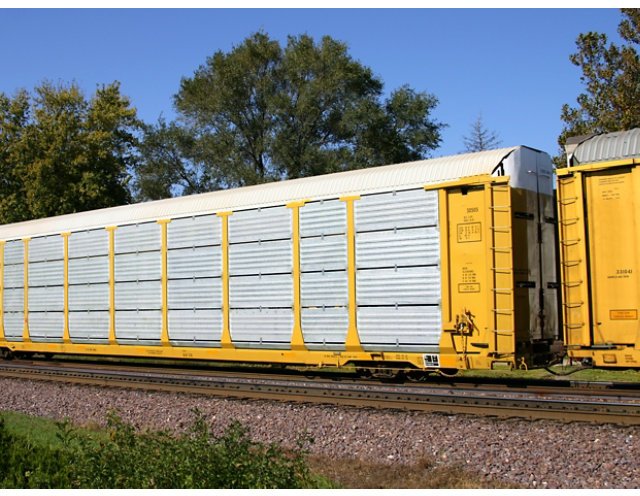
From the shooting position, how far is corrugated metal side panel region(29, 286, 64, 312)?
16.9 metres

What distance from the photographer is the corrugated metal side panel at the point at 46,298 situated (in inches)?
666

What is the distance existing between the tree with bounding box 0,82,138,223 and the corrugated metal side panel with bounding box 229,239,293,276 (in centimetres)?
1799

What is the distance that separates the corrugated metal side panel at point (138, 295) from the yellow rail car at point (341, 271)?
0.04 meters

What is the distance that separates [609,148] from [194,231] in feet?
27.5

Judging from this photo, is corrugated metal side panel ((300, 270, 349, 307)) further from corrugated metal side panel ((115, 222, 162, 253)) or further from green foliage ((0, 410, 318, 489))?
green foliage ((0, 410, 318, 489))

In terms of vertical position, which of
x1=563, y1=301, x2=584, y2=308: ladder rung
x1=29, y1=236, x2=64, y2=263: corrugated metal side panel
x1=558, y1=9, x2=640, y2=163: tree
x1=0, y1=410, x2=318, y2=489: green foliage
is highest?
x1=558, y1=9, x2=640, y2=163: tree

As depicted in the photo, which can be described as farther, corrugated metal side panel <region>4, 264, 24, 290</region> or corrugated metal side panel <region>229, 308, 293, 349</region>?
corrugated metal side panel <region>4, 264, 24, 290</region>

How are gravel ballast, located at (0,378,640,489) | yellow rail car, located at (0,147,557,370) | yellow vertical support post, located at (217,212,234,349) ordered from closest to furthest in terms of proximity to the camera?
1. gravel ballast, located at (0,378,640,489)
2. yellow rail car, located at (0,147,557,370)
3. yellow vertical support post, located at (217,212,234,349)

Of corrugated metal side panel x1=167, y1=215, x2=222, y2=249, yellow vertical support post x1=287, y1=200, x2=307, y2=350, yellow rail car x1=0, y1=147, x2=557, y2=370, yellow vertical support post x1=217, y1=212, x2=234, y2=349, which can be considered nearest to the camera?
yellow rail car x1=0, y1=147, x2=557, y2=370

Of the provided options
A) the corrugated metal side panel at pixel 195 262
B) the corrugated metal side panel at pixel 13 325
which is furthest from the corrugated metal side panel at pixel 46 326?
the corrugated metal side panel at pixel 195 262

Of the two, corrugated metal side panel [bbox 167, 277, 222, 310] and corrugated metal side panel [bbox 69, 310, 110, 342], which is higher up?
corrugated metal side panel [bbox 167, 277, 222, 310]

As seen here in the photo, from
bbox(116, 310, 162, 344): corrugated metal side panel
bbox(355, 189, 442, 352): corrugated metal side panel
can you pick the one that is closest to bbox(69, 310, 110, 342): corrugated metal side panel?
bbox(116, 310, 162, 344): corrugated metal side panel

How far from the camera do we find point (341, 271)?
11875 millimetres

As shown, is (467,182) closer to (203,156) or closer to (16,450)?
(16,450)
